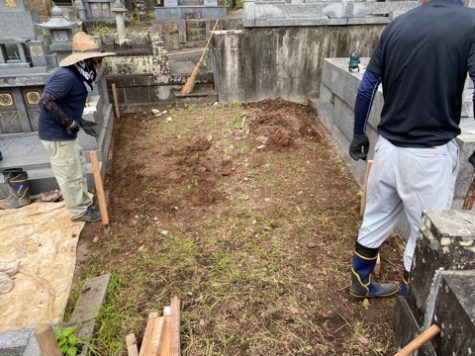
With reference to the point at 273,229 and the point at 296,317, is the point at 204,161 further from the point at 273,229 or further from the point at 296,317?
the point at 296,317

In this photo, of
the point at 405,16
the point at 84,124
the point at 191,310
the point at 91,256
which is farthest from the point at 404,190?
the point at 84,124

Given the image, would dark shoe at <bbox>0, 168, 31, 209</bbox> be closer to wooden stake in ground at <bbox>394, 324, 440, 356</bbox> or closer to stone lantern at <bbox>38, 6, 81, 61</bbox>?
stone lantern at <bbox>38, 6, 81, 61</bbox>

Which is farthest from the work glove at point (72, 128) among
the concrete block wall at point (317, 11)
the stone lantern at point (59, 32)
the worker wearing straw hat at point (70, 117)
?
the concrete block wall at point (317, 11)

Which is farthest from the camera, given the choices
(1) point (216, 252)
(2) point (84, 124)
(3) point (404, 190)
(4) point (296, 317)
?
(2) point (84, 124)

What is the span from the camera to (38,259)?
397 cm

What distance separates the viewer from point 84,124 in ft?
14.7

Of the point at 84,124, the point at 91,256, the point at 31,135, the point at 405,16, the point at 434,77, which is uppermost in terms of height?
the point at 405,16

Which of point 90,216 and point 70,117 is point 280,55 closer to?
point 70,117

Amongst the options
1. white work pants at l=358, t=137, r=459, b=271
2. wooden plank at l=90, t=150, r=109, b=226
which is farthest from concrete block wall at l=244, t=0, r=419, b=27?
white work pants at l=358, t=137, r=459, b=271

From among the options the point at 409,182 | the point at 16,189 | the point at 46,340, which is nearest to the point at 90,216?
the point at 16,189

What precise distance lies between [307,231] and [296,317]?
1307 mm

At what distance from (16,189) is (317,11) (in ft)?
22.9

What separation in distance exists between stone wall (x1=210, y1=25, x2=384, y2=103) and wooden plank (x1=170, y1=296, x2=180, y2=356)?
636 cm

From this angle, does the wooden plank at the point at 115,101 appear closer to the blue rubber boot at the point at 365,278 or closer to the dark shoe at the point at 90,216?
the dark shoe at the point at 90,216
